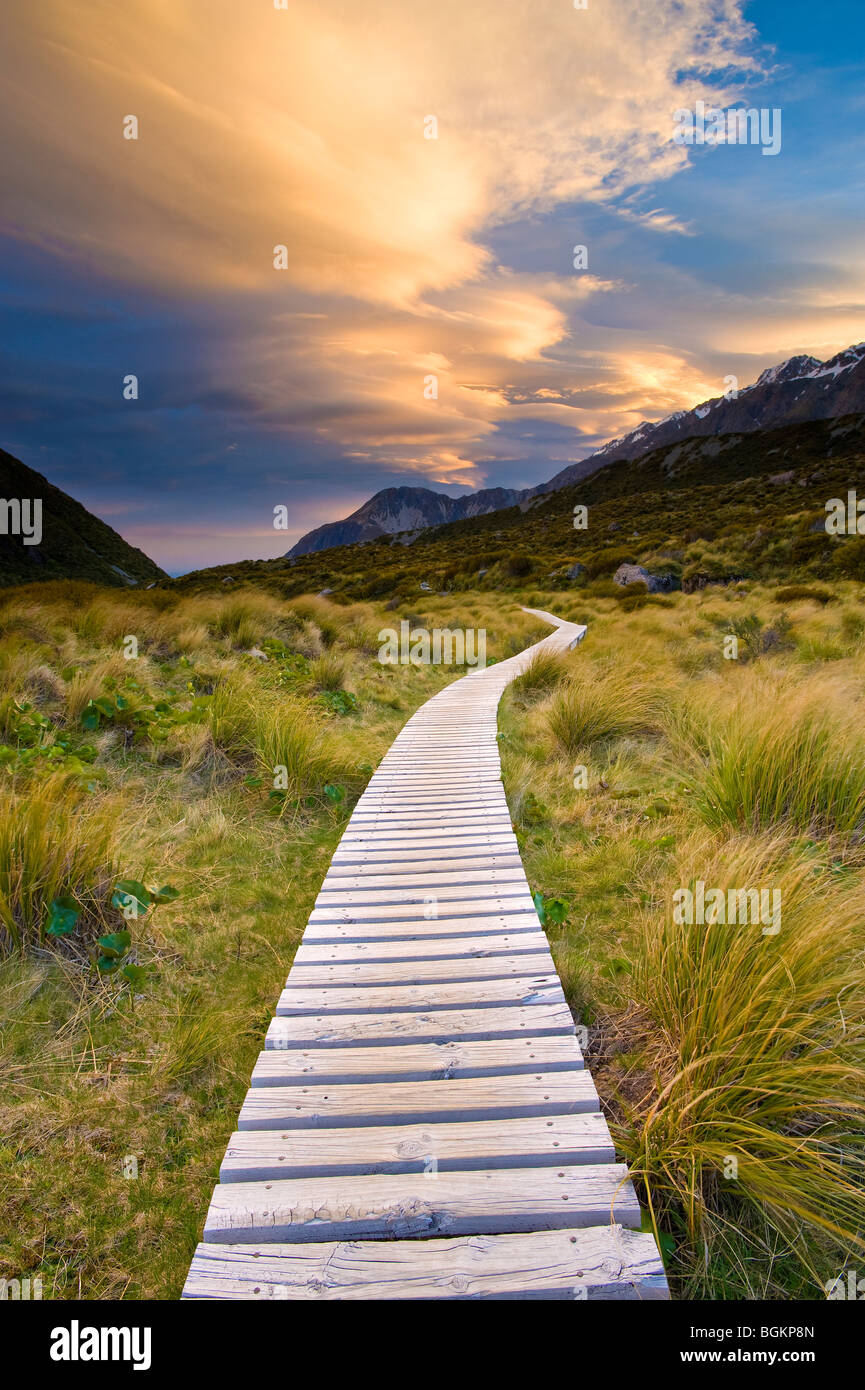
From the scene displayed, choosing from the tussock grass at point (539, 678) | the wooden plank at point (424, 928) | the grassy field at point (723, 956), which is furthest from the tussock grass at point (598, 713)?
the wooden plank at point (424, 928)

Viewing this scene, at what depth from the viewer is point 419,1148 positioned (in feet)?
7.03

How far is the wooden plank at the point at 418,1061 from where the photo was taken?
252 centimetres

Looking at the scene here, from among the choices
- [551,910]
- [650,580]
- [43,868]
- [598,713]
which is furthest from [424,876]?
[650,580]

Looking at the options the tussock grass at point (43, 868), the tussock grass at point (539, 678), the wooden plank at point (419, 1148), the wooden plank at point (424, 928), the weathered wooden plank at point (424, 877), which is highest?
the tussock grass at point (539, 678)

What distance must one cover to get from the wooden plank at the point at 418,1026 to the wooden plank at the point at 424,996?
0.12 feet

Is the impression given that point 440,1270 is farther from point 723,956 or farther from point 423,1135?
point 723,956

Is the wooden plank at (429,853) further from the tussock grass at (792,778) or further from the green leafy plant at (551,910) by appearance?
the tussock grass at (792,778)

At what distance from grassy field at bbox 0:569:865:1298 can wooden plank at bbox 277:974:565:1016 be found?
0.82 ft

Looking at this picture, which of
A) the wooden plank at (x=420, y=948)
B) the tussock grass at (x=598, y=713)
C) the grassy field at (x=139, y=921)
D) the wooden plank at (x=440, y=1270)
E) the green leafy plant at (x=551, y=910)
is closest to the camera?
the wooden plank at (x=440, y=1270)

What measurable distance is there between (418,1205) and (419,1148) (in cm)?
20

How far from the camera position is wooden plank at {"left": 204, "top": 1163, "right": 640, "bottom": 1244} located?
1902mm

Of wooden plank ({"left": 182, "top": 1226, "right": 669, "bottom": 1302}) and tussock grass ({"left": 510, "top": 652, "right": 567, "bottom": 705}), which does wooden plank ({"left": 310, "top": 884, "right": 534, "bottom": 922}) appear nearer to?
wooden plank ({"left": 182, "top": 1226, "right": 669, "bottom": 1302})

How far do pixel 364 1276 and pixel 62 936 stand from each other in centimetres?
257
